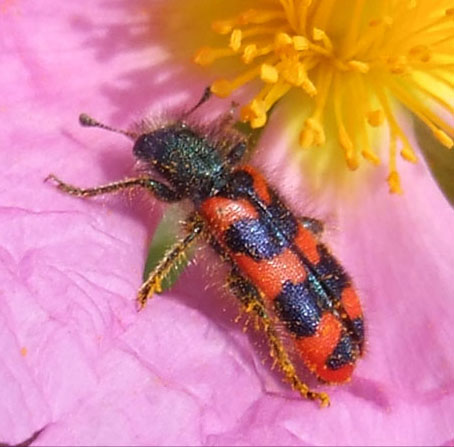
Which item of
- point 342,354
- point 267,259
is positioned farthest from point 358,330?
point 267,259

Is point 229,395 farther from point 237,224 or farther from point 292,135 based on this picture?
point 292,135

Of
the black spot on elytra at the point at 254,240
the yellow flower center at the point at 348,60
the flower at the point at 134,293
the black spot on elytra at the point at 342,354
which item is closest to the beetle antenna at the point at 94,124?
the flower at the point at 134,293

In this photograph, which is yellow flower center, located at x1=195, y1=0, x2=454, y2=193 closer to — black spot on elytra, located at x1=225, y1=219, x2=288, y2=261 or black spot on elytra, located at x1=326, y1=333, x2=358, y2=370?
black spot on elytra, located at x1=225, y1=219, x2=288, y2=261

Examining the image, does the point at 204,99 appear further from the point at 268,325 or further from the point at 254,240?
the point at 268,325

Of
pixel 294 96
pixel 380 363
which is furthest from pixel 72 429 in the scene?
pixel 294 96

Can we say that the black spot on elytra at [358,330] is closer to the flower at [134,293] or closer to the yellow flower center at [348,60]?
the flower at [134,293]

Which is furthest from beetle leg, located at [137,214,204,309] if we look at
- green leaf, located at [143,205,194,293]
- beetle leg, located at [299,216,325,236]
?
beetle leg, located at [299,216,325,236]
